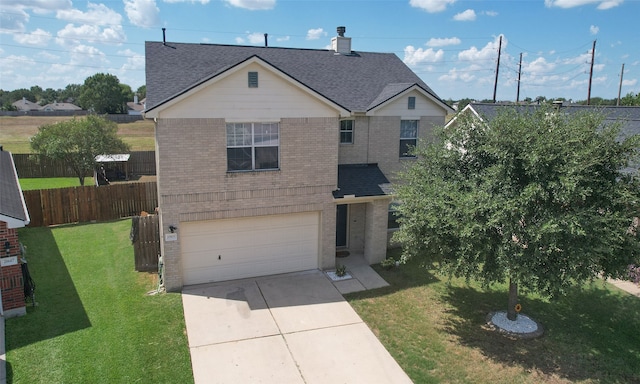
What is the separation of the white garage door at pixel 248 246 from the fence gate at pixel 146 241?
6.24 feet

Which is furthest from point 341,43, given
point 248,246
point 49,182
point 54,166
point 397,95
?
point 54,166

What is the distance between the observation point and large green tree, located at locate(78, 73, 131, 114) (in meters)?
87.3

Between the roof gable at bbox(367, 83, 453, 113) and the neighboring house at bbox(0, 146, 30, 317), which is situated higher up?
the roof gable at bbox(367, 83, 453, 113)

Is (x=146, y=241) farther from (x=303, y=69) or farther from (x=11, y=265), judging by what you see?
(x=303, y=69)

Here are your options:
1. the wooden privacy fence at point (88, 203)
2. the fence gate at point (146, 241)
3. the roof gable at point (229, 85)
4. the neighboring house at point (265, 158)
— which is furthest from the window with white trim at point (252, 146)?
the wooden privacy fence at point (88, 203)

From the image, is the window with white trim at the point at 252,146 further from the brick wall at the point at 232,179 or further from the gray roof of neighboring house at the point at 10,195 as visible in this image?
the gray roof of neighboring house at the point at 10,195

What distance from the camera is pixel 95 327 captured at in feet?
34.6

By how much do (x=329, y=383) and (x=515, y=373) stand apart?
4.13m

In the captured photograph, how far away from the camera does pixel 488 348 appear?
34.1 feet

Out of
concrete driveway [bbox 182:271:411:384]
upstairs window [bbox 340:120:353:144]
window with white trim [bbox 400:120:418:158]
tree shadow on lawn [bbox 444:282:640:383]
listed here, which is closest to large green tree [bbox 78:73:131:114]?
upstairs window [bbox 340:120:353:144]

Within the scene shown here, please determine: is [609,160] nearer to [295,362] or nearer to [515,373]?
[515,373]

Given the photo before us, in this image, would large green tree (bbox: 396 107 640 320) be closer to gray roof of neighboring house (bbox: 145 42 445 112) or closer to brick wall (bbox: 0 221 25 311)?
gray roof of neighboring house (bbox: 145 42 445 112)

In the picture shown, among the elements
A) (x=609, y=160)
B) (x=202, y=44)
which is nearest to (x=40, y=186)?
(x=202, y=44)

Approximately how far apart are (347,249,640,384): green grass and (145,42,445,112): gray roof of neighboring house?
6879 mm
